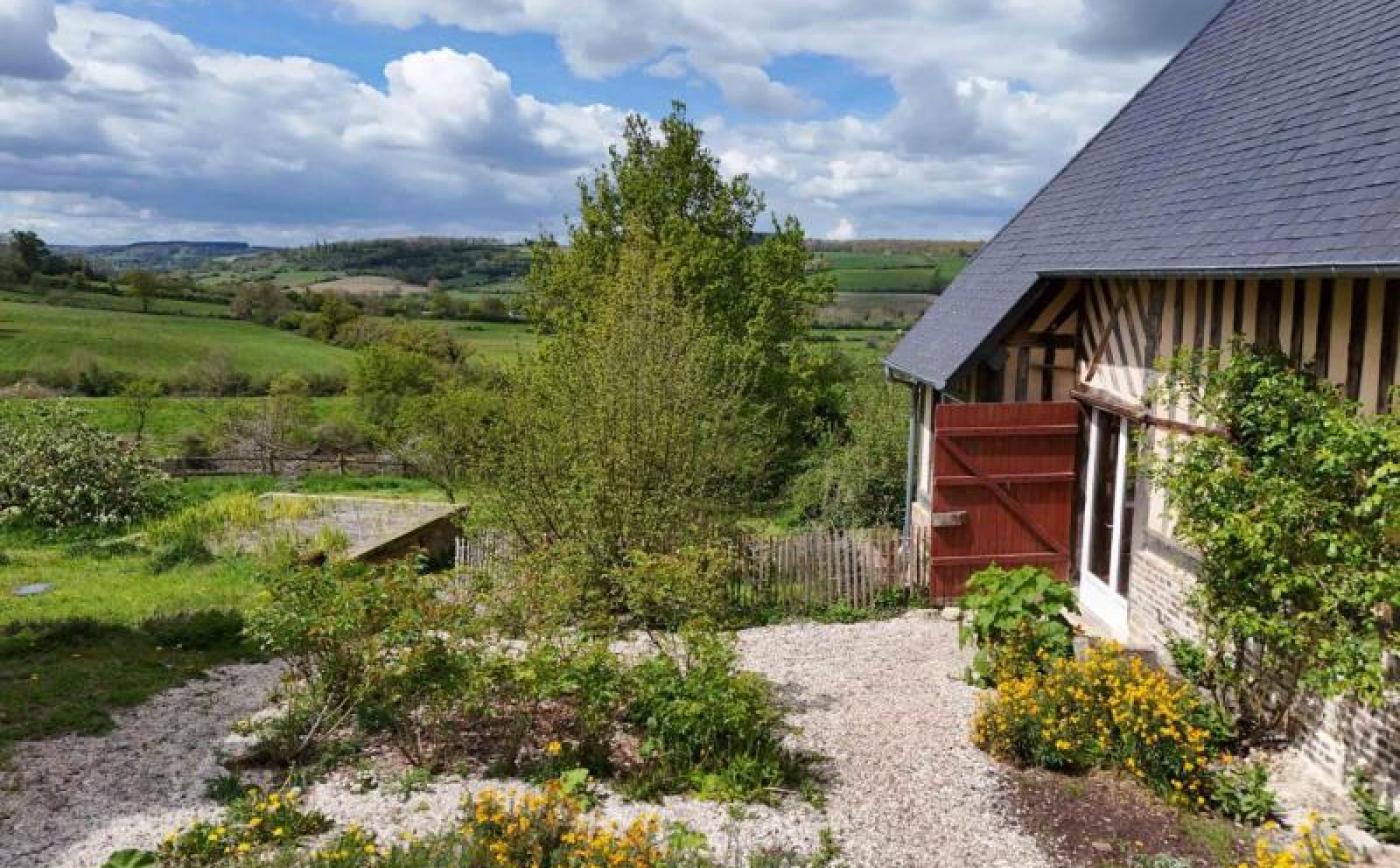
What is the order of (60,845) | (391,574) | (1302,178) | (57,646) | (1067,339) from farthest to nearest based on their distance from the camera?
1. (1067,339)
2. (57,646)
3. (391,574)
4. (1302,178)
5. (60,845)

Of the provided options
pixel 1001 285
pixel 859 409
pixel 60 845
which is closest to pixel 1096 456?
pixel 1001 285

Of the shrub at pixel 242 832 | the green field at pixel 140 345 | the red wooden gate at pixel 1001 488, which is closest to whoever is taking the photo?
the shrub at pixel 242 832

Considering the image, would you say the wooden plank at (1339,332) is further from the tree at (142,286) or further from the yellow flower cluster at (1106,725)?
Answer: the tree at (142,286)

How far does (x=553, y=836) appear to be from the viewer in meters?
5.16

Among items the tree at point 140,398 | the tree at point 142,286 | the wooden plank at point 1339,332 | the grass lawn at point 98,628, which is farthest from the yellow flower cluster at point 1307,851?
the tree at point 142,286

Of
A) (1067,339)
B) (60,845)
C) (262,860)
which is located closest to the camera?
(262,860)

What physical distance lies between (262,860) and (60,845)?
1492 millimetres

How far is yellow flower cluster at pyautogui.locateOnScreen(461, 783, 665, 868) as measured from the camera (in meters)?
4.82

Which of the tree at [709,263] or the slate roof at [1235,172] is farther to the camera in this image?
the tree at [709,263]

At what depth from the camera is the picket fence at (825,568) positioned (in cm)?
1110

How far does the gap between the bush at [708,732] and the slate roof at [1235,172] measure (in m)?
4.36

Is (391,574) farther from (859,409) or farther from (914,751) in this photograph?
(859,409)

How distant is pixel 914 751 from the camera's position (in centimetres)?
686

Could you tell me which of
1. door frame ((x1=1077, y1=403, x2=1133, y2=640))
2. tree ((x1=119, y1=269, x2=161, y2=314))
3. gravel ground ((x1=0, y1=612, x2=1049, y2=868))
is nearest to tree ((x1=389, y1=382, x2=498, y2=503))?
gravel ground ((x1=0, y1=612, x2=1049, y2=868))
